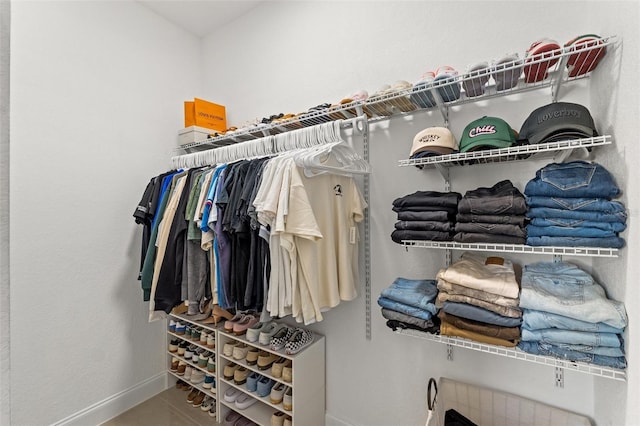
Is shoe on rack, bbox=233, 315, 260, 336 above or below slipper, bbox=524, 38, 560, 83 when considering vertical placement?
below

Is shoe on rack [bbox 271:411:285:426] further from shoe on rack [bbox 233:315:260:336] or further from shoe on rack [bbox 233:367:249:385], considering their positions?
shoe on rack [bbox 233:315:260:336]

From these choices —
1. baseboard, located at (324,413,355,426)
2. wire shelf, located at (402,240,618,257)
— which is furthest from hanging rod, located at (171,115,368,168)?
baseboard, located at (324,413,355,426)

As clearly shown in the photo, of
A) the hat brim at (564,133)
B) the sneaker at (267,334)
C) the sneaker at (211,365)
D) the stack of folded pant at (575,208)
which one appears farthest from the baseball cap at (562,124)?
the sneaker at (211,365)

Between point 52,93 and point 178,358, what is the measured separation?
2015 mm

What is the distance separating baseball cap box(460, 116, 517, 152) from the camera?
111 cm

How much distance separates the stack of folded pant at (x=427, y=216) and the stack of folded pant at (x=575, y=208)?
27cm

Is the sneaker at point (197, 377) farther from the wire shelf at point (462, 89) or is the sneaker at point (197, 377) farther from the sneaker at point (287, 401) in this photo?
the wire shelf at point (462, 89)

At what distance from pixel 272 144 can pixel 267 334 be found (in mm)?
1152

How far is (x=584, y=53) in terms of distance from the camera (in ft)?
3.46

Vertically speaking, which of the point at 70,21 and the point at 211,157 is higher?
the point at 70,21

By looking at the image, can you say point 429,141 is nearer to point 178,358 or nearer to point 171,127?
point 171,127

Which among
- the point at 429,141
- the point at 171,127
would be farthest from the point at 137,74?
the point at 429,141

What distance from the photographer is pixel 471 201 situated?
115 centimetres

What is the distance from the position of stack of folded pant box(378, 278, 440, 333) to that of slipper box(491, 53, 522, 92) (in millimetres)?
939
